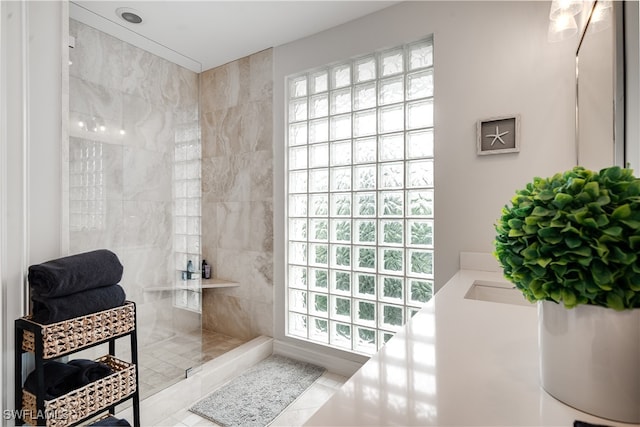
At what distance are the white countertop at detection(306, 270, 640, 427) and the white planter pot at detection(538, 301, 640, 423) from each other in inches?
0.9

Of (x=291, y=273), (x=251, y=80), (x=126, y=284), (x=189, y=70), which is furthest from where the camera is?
(x=251, y=80)

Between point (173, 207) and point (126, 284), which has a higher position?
point (173, 207)

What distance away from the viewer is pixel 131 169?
6.64 ft

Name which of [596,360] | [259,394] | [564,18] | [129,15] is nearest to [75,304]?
[259,394]

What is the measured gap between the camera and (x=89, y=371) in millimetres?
1354

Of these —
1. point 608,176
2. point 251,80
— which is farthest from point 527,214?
point 251,80

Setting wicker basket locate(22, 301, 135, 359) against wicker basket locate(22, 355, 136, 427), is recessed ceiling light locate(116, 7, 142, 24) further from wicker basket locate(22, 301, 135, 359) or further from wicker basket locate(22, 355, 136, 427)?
wicker basket locate(22, 355, 136, 427)

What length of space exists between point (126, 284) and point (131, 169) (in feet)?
2.37

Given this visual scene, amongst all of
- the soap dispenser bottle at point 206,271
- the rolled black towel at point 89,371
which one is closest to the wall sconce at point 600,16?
the rolled black towel at point 89,371

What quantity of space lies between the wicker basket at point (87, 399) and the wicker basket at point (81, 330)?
169mm

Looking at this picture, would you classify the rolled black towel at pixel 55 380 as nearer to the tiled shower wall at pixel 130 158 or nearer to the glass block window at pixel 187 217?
the tiled shower wall at pixel 130 158

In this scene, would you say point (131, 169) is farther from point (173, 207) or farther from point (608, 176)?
point (608, 176)

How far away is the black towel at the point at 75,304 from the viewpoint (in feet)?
3.87

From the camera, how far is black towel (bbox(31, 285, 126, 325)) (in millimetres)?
1179
